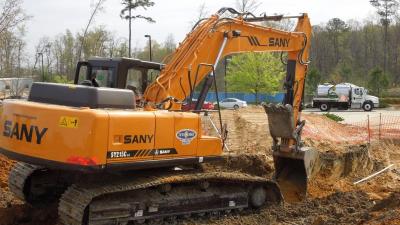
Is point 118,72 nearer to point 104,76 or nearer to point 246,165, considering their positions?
point 104,76

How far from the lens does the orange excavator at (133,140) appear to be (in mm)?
6504

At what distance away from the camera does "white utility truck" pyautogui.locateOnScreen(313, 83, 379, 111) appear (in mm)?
43344

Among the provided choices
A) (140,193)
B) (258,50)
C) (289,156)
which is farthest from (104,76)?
(289,156)

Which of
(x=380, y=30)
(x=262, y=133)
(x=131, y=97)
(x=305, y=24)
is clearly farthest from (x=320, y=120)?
(x=380, y=30)

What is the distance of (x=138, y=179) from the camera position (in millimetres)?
7320

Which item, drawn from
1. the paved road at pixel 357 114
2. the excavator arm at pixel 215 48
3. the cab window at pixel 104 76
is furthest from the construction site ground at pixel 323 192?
the paved road at pixel 357 114

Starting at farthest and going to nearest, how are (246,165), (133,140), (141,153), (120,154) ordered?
(246,165), (141,153), (133,140), (120,154)

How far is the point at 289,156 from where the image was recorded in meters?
9.77

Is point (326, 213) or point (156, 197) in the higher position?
point (156, 197)

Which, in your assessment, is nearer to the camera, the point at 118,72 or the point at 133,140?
the point at 133,140

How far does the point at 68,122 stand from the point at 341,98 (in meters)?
39.5

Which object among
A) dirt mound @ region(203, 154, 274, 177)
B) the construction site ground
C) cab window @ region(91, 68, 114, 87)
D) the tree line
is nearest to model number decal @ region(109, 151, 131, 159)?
cab window @ region(91, 68, 114, 87)

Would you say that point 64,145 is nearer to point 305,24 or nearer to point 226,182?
point 226,182

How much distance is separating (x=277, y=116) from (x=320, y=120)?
14.5 metres
